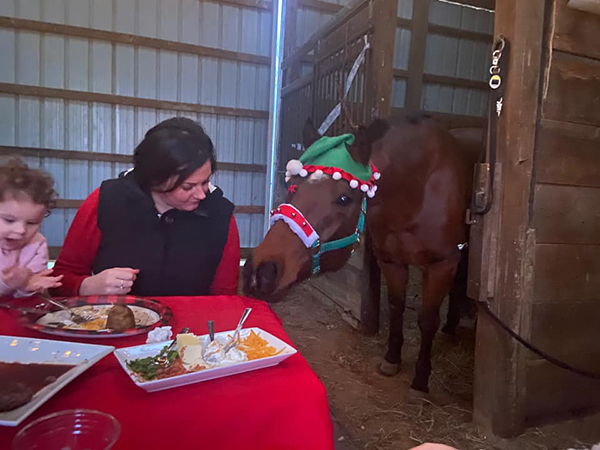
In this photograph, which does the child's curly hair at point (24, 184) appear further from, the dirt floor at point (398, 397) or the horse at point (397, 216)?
the dirt floor at point (398, 397)

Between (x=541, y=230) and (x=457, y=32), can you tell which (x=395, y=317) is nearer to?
(x=541, y=230)

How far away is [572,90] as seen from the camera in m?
1.69

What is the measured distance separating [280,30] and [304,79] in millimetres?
1539

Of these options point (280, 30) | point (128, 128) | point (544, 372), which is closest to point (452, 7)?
point (280, 30)

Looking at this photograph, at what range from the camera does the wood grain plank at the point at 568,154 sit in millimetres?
1669

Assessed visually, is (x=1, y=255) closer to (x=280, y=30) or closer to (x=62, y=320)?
(x=62, y=320)

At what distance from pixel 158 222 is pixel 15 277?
1.54 feet

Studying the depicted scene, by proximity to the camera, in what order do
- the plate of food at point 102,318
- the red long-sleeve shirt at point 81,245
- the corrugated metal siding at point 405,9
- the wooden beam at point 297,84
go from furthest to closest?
the corrugated metal siding at point 405,9, the wooden beam at point 297,84, the red long-sleeve shirt at point 81,245, the plate of food at point 102,318

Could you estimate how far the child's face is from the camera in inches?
47.8

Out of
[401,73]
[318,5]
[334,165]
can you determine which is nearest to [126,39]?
[318,5]

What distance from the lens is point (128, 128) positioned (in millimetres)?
5129

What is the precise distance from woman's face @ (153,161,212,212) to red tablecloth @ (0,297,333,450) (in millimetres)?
726

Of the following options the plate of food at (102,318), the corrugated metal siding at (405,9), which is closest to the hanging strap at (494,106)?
the plate of food at (102,318)

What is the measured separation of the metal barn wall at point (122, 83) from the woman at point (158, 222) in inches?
156
